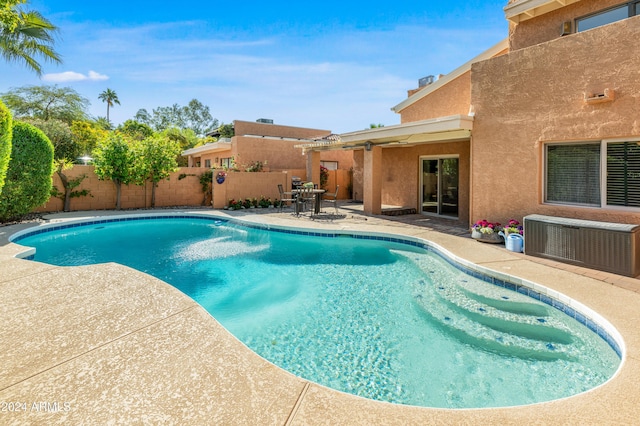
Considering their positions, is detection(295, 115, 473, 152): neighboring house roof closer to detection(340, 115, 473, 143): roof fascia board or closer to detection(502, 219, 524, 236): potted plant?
detection(340, 115, 473, 143): roof fascia board

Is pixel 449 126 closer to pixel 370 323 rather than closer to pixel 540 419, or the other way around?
pixel 370 323

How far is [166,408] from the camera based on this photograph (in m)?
2.25

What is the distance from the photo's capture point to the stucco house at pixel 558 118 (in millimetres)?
6578

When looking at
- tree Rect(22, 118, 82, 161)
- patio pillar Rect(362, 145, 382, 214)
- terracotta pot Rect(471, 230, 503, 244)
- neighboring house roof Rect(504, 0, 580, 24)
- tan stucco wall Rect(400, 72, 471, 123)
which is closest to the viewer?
neighboring house roof Rect(504, 0, 580, 24)

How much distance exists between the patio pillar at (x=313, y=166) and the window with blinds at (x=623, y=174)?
43.4ft

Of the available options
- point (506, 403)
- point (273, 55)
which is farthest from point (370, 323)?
point (273, 55)

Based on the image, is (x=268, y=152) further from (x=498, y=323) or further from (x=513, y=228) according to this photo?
(x=498, y=323)

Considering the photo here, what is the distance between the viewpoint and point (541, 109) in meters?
7.68

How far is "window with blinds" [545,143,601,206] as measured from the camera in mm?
7117

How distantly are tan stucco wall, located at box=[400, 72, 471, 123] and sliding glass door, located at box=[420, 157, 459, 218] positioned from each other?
6.26 ft

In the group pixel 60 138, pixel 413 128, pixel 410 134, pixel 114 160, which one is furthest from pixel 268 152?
pixel 60 138

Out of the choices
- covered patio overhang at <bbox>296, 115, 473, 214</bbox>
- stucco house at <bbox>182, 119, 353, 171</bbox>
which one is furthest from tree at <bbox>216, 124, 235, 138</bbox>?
covered patio overhang at <bbox>296, 115, 473, 214</bbox>

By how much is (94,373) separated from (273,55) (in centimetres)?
1680

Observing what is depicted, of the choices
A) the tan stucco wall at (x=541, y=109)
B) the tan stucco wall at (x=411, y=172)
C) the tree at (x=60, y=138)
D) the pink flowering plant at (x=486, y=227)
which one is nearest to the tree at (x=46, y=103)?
the tree at (x=60, y=138)
